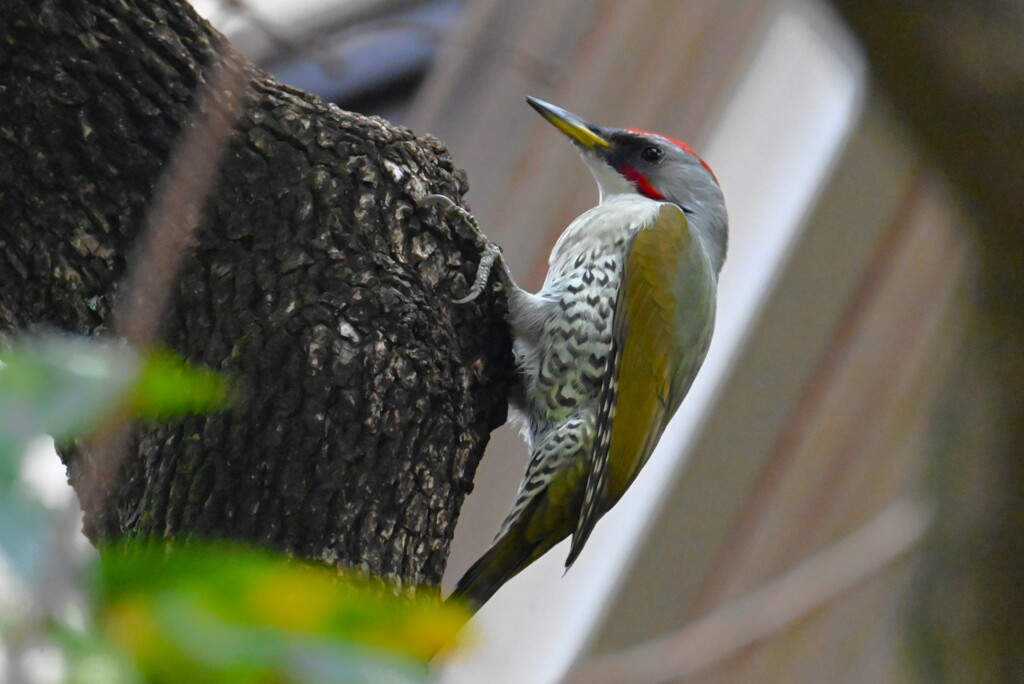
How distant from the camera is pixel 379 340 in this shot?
199cm

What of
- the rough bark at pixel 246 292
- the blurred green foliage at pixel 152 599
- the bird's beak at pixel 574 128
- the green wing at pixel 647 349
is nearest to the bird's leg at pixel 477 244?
the rough bark at pixel 246 292

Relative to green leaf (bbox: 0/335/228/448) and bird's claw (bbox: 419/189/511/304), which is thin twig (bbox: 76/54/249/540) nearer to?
bird's claw (bbox: 419/189/511/304)

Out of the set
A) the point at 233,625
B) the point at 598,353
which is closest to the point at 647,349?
the point at 598,353

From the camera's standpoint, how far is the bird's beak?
3557 mm

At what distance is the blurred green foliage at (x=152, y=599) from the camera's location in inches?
32.1

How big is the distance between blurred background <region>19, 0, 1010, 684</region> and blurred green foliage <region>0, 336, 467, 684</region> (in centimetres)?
442

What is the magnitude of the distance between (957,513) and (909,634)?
16 cm

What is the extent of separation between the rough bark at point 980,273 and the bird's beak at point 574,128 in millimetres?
2754

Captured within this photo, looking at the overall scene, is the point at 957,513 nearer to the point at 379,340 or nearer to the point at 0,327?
the point at 379,340

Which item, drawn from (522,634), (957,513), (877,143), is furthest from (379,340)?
(877,143)

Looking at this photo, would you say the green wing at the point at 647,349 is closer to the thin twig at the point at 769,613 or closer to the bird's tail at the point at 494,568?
the bird's tail at the point at 494,568

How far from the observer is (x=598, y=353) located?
3086 mm

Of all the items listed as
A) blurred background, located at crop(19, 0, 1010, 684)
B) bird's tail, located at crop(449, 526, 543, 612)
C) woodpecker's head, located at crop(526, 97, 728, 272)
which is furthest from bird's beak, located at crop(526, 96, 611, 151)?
blurred background, located at crop(19, 0, 1010, 684)

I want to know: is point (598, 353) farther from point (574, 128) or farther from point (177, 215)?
point (177, 215)
